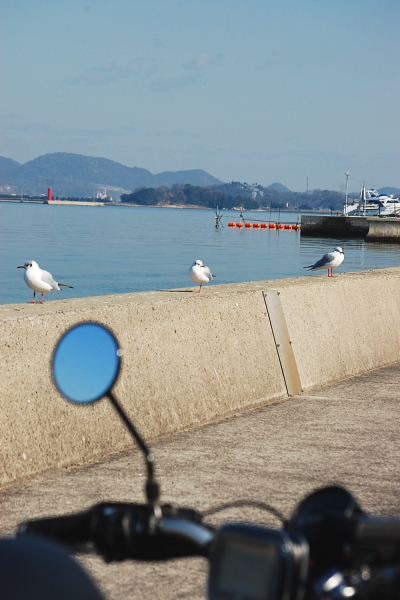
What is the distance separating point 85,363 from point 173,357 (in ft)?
13.9

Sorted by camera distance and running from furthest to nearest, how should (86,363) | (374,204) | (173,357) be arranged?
1. (374,204)
2. (173,357)
3. (86,363)

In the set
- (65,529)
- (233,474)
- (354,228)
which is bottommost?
(354,228)

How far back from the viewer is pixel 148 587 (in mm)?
3602

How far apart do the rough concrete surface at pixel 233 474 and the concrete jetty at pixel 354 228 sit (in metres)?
90.8

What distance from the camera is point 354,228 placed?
327 ft

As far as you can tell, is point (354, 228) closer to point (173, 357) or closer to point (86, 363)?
point (173, 357)

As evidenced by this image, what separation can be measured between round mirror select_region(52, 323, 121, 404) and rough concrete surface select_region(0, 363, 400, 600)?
6.30 ft

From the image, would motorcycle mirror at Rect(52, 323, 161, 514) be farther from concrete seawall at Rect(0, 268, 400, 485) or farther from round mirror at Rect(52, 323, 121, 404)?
concrete seawall at Rect(0, 268, 400, 485)

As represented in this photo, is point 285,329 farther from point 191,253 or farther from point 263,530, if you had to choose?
point 191,253

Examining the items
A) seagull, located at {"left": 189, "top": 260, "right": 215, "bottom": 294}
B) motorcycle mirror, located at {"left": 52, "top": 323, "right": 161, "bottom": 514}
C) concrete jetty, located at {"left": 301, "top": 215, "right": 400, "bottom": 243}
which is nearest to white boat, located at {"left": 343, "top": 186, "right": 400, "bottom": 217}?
concrete jetty, located at {"left": 301, "top": 215, "right": 400, "bottom": 243}

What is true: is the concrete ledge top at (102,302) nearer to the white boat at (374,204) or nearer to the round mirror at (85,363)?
the round mirror at (85,363)

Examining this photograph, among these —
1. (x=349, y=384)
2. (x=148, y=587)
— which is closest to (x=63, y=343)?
(x=148, y=587)

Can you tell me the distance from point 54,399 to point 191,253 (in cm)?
6484

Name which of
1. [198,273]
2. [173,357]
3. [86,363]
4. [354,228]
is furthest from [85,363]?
[354,228]
